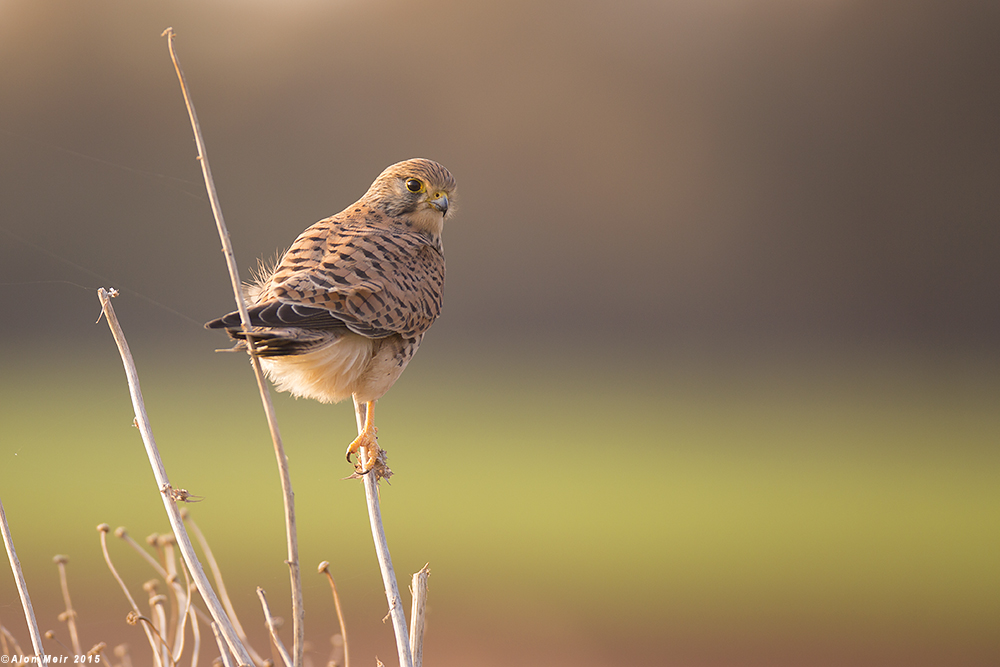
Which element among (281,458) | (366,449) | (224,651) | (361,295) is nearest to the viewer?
(281,458)

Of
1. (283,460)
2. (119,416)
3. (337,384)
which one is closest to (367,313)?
(337,384)

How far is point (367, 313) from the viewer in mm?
1574

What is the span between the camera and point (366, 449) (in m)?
1.83

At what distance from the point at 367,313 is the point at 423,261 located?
358 mm

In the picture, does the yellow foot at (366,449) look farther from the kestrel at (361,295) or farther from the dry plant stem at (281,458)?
the dry plant stem at (281,458)

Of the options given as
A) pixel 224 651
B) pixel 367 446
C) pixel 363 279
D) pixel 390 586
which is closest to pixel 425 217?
pixel 363 279

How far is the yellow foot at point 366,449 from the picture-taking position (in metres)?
1.74

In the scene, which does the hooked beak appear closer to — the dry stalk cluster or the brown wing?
the brown wing

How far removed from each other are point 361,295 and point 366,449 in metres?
0.44

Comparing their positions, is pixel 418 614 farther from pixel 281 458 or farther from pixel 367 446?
pixel 367 446

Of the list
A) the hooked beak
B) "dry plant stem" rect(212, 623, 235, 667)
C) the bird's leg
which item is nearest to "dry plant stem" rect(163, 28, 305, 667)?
"dry plant stem" rect(212, 623, 235, 667)

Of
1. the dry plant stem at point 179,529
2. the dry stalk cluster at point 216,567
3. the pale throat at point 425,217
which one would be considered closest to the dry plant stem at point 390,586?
the dry stalk cluster at point 216,567

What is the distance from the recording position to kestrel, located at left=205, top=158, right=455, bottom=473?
1412 millimetres

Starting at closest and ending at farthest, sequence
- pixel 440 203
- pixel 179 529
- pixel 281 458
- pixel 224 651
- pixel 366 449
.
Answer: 1. pixel 281 458
2. pixel 179 529
3. pixel 224 651
4. pixel 366 449
5. pixel 440 203
